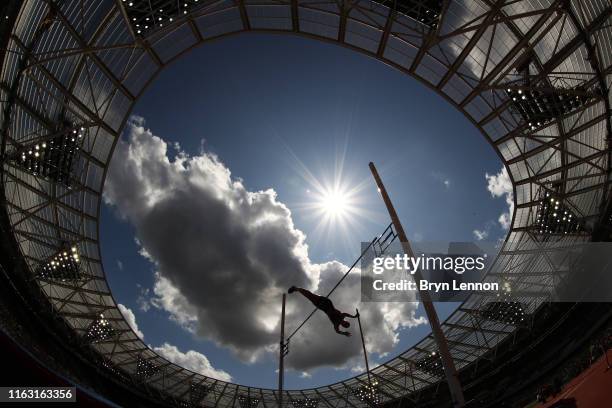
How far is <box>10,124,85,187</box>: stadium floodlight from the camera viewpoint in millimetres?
16750

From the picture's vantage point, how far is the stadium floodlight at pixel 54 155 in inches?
659

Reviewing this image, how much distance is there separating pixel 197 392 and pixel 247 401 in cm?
519

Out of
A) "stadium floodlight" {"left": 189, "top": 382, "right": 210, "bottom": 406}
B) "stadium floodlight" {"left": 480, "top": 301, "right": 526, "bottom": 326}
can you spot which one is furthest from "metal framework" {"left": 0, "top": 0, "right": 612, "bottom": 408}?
"stadium floodlight" {"left": 189, "top": 382, "right": 210, "bottom": 406}

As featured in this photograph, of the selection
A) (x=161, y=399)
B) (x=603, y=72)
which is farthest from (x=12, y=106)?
(x=161, y=399)

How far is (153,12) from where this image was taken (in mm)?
16172

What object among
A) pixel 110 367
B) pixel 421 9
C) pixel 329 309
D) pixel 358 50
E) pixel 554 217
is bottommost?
pixel 329 309

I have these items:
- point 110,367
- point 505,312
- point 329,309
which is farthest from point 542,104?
point 110,367

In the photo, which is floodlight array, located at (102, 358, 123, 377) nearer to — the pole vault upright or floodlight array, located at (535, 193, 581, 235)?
the pole vault upright

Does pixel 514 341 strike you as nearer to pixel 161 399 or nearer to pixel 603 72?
pixel 603 72

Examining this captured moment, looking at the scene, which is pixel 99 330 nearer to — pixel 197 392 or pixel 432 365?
pixel 197 392

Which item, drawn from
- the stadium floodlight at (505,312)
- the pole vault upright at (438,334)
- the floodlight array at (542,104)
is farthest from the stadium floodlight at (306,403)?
the pole vault upright at (438,334)

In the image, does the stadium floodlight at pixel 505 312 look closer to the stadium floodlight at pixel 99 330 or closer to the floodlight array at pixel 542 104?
the floodlight array at pixel 542 104

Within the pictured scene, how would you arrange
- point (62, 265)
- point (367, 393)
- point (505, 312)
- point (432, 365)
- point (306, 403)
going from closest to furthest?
point (62, 265), point (505, 312), point (432, 365), point (367, 393), point (306, 403)

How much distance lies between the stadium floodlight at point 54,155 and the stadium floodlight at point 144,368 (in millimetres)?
20516
